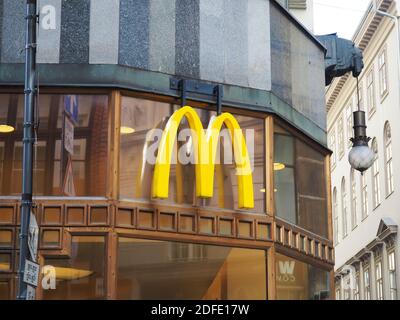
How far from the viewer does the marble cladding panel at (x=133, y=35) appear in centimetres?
1669

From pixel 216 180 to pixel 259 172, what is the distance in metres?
1.00

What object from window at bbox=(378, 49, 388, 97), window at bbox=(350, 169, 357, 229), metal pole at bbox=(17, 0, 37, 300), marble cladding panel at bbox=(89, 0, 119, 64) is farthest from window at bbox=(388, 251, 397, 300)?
metal pole at bbox=(17, 0, 37, 300)

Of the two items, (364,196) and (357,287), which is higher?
(364,196)

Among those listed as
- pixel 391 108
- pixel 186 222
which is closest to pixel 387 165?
pixel 391 108

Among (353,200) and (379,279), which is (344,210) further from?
(379,279)

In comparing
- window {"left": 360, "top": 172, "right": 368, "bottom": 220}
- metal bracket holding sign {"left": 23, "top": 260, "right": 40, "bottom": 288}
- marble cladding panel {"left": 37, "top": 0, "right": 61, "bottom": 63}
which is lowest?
metal bracket holding sign {"left": 23, "top": 260, "right": 40, "bottom": 288}

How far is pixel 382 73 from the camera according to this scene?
50.1 meters

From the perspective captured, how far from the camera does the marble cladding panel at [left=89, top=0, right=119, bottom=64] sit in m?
16.6

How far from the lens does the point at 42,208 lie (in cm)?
1579

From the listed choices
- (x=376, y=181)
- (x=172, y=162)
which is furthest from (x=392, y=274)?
(x=172, y=162)

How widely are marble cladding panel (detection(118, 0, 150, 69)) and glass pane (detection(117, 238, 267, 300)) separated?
→ 3.18 meters

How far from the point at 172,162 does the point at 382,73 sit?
35374mm

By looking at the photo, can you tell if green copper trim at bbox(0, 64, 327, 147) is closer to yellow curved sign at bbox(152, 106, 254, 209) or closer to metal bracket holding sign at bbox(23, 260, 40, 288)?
yellow curved sign at bbox(152, 106, 254, 209)

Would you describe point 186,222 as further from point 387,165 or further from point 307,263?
point 387,165
